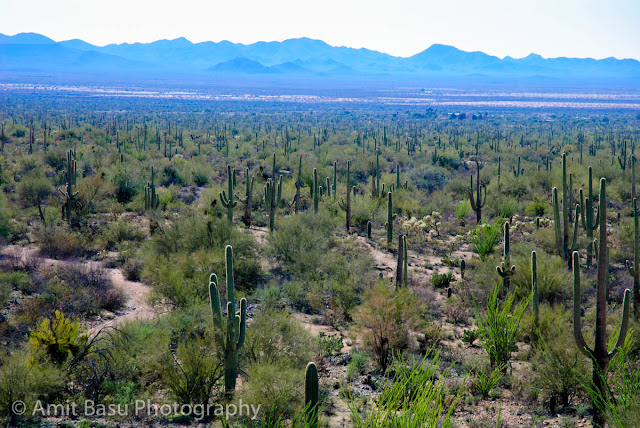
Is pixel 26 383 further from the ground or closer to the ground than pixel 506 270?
closer to the ground

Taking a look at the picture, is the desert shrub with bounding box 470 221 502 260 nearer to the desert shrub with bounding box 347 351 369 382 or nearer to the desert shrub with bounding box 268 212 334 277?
the desert shrub with bounding box 268 212 334 277

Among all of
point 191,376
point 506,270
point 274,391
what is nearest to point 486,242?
point 506,270

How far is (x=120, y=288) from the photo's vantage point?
14.5 m

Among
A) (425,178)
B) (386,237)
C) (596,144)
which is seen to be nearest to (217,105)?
(596,144)

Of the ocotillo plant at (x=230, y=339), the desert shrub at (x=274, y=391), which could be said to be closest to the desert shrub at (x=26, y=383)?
the ocotillo plant at (x=230, y=339)

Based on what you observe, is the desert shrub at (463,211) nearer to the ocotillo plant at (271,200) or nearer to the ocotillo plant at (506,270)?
the ocotillo plant at (271,200)

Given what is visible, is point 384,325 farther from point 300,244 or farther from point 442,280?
point 300,244

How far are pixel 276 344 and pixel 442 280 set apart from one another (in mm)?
8229

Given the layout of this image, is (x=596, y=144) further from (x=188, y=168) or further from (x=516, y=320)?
(x=516, y=320)

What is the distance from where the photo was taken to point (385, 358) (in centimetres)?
1114

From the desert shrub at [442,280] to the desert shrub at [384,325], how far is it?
5.57 m

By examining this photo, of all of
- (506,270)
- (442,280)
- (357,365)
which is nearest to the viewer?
(357,365)

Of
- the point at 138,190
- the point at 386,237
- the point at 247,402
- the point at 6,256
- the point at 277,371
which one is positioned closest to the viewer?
the point at 247,402

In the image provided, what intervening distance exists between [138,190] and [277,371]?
20.9 meters
